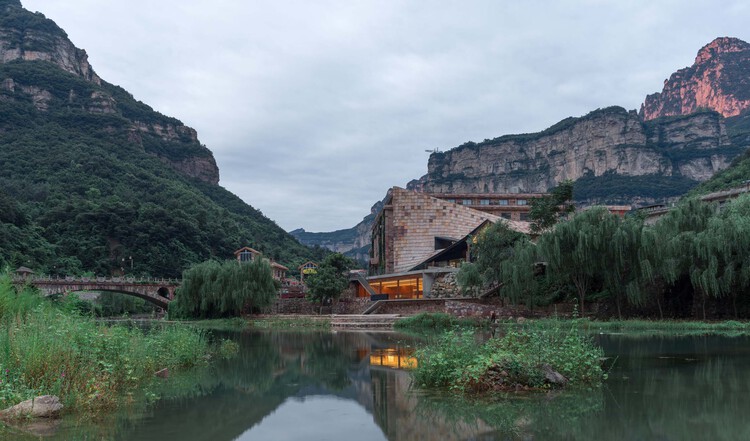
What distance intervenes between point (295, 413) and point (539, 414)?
12.0 ft

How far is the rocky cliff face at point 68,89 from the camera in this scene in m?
113

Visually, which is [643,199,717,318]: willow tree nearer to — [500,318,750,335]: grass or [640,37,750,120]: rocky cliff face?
[500,318,750,335]: grass

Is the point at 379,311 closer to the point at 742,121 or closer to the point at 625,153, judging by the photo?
the point at 625,153

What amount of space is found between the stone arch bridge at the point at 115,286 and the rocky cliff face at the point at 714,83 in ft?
505

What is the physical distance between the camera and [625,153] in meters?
134

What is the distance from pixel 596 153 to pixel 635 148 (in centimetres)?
904

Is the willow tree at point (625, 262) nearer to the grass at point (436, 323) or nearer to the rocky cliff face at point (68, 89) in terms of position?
the grass at point (436, 323)

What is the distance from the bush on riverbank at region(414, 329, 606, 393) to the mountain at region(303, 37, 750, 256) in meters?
122

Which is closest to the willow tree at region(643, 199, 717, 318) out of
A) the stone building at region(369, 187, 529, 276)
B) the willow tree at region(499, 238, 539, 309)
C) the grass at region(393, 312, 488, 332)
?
the willow tree at region(499, 238, 539, 309)

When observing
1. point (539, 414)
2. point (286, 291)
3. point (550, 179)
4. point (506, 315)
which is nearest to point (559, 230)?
point (506, 315)

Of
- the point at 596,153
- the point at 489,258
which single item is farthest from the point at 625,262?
the point at 596,153

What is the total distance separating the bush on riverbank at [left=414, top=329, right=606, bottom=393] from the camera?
962 centimetres

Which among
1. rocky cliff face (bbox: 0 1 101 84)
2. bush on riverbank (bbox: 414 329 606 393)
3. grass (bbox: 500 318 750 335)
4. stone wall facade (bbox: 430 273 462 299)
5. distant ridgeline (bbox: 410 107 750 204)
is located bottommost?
grass (bbox: 500 318 750 335)

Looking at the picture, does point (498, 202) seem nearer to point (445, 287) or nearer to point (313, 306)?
point (313, 306)
